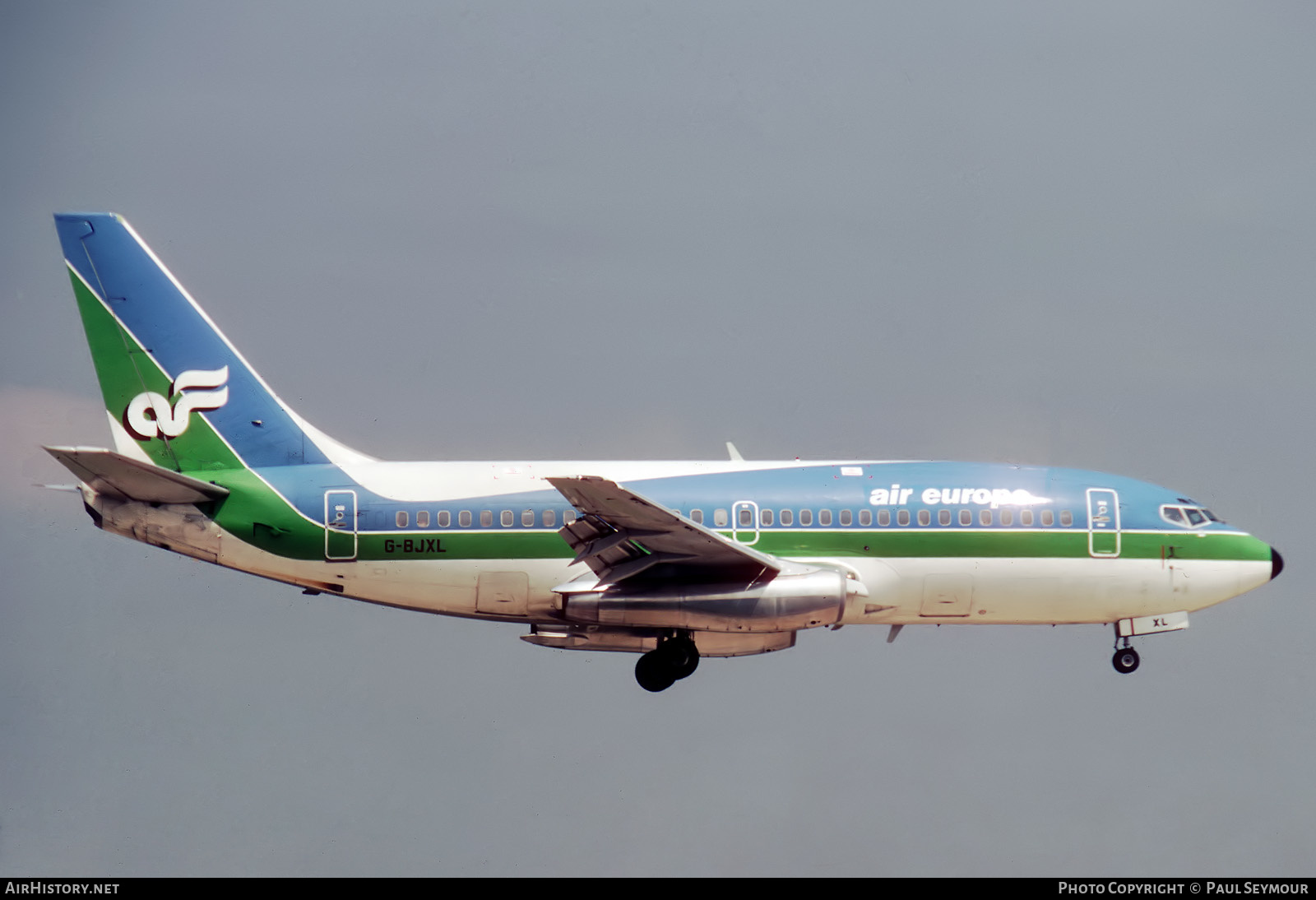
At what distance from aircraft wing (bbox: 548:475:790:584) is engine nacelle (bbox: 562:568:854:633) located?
331 millimetres

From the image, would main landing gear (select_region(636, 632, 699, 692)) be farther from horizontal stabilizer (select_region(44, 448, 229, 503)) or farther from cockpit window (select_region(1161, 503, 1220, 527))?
cockpit window (select_region(1161, 503, 1220, 527))

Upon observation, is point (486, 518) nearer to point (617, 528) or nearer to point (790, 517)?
point (617, 528)

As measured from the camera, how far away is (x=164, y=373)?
36.9 m

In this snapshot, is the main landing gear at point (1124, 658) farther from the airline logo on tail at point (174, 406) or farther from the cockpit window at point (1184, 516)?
the airline logo on tail at point (174, 406)

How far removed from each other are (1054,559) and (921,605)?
3250 millimetres

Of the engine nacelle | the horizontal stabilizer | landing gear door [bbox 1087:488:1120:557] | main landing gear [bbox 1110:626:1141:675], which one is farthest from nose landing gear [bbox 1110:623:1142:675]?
the horizontal stabilizer

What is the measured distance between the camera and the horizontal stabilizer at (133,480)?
32.7 meters

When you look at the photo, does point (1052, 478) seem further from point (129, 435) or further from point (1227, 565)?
point (129, 435)

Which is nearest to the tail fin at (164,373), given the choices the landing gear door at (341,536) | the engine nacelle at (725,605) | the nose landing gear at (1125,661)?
the landing gear door at (341,536)

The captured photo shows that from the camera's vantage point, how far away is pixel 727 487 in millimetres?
36000

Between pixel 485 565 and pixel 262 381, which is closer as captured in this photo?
A: pixel 485 565
